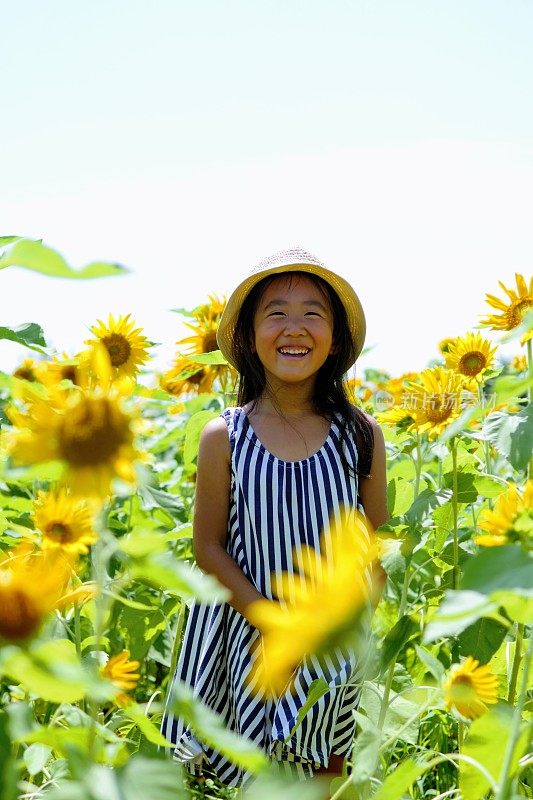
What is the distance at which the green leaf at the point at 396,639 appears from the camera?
1.05 m

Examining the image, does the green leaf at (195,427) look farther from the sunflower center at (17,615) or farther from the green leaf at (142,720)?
the sunflower center at (17,615)

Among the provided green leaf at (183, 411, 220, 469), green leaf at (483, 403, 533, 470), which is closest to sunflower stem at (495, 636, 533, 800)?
green leaf at (483, 403, 533, 470)

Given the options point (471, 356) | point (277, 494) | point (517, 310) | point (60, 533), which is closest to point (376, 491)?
point (277, 494)

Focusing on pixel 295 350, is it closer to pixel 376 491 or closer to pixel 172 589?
pixel 376 491

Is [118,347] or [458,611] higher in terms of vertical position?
[118,347]

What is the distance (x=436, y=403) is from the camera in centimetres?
158

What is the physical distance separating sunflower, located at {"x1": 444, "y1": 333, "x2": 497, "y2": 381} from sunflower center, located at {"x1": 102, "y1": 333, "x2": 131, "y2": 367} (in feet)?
2.17

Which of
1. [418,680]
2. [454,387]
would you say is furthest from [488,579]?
[454,387]

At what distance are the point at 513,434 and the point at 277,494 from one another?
608mm

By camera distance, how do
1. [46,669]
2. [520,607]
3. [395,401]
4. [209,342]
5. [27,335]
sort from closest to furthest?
1. [46,669]
2. [520,607]
3. [27,335]
4. [209,342]
5. [395,401]

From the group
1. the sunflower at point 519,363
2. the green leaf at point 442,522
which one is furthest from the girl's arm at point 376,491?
the sunflower at point 519,363

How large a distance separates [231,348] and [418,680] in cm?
85

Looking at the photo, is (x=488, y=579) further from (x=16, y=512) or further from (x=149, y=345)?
(x=16, y=512)

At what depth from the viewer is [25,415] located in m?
0.66
